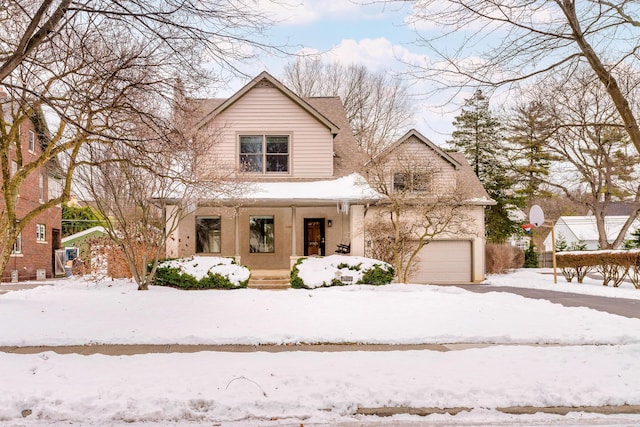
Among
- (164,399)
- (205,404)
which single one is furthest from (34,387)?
(205,404)

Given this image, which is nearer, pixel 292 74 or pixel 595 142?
pixel 595 142

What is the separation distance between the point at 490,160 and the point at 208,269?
82.6ft

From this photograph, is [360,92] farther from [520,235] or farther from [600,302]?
[600,302]

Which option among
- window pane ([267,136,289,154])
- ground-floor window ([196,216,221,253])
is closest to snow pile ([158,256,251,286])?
ground-floor window ([196,216,221,253])

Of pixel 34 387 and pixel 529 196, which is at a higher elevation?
pixel 529 196

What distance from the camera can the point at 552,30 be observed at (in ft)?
24.2

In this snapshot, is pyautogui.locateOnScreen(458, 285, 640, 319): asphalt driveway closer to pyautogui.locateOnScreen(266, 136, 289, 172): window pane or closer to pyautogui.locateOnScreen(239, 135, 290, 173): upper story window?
pyautogui.locateOnScreen(266, 136, 289, 172): window pane

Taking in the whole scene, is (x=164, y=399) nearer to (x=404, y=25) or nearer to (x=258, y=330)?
(x=258, y=330)

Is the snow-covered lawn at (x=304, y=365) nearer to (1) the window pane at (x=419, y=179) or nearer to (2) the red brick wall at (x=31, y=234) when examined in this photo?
(1) the window pane at (x=419, y=179)

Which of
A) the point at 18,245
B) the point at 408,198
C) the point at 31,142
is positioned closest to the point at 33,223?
the point at 18,245

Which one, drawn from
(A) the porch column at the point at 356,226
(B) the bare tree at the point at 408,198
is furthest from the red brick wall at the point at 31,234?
(B) the bare tree at the point at 408,198

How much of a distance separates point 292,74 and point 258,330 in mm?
28586

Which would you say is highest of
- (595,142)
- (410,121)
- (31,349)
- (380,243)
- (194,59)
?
(410,121)

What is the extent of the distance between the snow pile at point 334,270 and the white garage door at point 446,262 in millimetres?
6014
